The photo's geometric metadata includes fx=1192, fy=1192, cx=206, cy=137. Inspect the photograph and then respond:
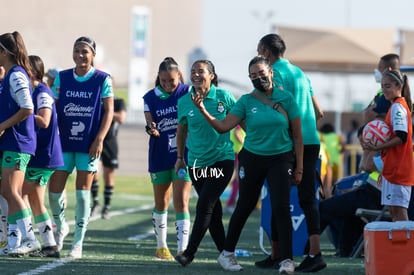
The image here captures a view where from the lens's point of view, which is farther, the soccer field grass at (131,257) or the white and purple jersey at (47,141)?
the white and purple jersey at (47,141)

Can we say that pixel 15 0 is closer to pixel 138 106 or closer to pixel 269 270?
pixel 138 106

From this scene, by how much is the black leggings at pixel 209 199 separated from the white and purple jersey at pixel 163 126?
2.18ft

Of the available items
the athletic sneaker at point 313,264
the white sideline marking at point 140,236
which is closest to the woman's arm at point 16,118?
the athletic sneaker at point 313,264

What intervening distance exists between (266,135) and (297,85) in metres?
0.78

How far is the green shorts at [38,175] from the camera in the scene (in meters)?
11.2

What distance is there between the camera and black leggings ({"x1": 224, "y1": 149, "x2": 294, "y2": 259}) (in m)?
10.2

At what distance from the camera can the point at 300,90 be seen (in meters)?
10.8

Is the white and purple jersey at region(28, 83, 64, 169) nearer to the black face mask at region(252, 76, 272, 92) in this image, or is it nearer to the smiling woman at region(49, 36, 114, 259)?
the smiling woman at region(49, 36, 114, 259)

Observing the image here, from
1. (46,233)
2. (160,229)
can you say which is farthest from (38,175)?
(160,229)

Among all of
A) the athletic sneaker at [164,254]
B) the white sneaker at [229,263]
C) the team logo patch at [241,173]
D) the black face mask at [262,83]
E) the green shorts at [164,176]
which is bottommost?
the athletic sneaker at [164,254]

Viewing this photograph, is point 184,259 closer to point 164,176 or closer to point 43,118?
point 164,176

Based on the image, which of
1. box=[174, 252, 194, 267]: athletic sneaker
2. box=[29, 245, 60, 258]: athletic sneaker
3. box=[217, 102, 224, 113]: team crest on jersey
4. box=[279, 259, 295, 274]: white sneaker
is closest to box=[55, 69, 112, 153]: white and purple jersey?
box=[29, 245, 60, 258]: athletic sneaker

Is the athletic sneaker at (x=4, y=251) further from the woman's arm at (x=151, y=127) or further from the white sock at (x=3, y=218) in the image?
the woman's arm at (x=151, y=127)

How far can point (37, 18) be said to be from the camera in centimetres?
7294
